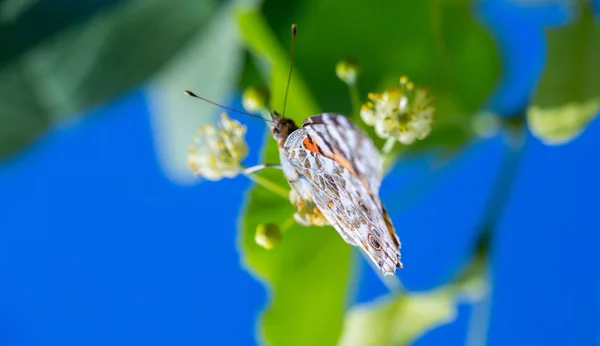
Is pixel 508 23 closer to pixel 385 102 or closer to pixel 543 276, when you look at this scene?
pixel 543 276

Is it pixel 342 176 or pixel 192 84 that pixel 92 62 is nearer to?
pixel 192 84

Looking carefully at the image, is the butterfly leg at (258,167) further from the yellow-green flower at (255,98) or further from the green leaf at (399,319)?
the green leaf at (399,319)

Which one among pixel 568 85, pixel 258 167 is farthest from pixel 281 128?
pixel 568 85

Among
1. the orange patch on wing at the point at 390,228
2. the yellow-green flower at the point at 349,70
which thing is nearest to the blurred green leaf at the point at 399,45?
the yellow-green flower at the point at 349,70

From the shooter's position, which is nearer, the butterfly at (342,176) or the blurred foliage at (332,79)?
the butterfly at (342,176)

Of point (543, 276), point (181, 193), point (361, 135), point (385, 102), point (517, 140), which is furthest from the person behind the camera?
point (181, 193)

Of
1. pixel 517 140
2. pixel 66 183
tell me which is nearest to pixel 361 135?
pixel 517 140
